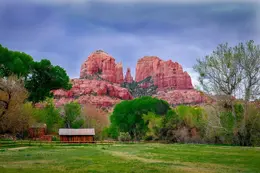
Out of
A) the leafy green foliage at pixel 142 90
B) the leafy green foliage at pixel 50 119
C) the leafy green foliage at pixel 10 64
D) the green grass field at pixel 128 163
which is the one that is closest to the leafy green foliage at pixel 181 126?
the leafy green foliage at pixel 50 119

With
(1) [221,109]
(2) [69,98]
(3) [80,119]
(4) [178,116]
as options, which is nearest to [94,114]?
(3) [80,119]

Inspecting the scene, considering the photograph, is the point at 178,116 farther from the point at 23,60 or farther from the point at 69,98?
the point at 69,98

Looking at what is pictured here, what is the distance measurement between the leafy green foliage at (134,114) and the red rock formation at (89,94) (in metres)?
67.9

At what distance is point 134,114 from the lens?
78.1 m

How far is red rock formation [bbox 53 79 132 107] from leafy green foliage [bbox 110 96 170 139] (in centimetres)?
6787

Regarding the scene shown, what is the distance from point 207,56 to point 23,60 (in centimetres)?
3176

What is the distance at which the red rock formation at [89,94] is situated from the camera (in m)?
150

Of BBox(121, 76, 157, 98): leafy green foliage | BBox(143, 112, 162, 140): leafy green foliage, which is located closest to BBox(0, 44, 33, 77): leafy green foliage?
BBox(143, 112, 162, 140): leafy green foliage

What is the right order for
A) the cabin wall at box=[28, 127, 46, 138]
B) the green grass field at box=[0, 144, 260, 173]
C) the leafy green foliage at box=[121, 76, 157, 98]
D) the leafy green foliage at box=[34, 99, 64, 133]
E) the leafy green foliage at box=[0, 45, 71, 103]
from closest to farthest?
the green grass field at box=[0, 144, 260, 173], the leafy green foliage at box=[0, 45, 71, 103], the cabin wall at box=[28, 127, 46, 138], the leafy green foliage at box=[34, 99, 64, 133], the leafy green foliage at box=[121, 76, 157, 98]

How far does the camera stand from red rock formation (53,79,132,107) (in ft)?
493

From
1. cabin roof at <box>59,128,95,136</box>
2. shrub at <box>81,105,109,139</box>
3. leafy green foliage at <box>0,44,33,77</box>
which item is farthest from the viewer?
shrub at <box>81,105,109,139</box>

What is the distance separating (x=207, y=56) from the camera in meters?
43.1

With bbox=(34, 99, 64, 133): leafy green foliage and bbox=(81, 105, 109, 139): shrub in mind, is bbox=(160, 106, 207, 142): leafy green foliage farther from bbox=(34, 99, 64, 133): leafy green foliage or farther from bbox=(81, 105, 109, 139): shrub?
bbox=(34, 99, 64, 133): leafy green foliage

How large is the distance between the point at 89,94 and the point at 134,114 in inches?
3140
